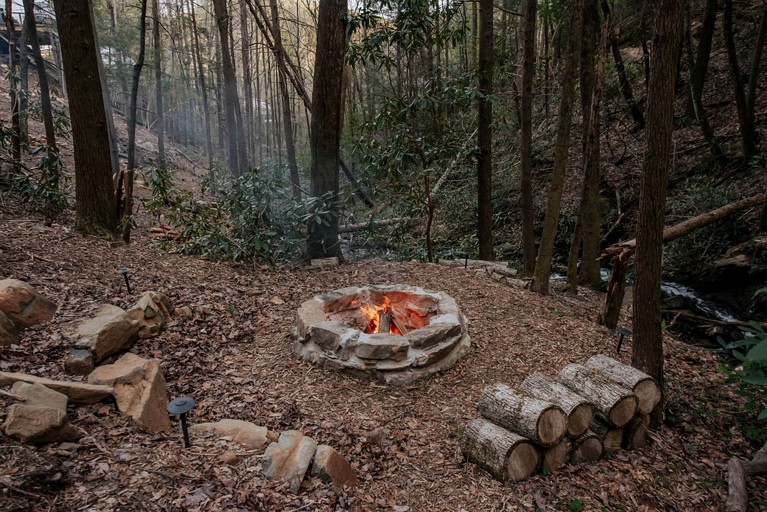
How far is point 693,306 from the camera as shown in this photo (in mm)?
7895

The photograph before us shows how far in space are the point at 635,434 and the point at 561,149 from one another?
14.4ft

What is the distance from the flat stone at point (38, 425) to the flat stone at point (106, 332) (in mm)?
1084

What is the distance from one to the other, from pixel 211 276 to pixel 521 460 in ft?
17.1

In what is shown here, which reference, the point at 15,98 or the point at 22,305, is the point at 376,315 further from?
the point at 15,98

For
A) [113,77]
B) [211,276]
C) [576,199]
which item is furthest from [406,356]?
[113,77]

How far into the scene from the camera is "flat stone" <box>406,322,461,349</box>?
4637mm

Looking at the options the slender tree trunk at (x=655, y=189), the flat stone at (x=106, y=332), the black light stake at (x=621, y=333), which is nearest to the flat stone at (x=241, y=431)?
the flat stone at (x=106, y=332)

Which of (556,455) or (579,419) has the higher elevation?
(579,419)

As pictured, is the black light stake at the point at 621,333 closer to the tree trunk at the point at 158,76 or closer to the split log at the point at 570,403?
the split log at the point at 570,403

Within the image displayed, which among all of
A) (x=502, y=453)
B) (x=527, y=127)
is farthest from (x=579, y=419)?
(x=527, y=127)

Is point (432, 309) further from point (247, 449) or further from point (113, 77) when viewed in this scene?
point (113, 77)

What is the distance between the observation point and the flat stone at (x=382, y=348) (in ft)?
14.6

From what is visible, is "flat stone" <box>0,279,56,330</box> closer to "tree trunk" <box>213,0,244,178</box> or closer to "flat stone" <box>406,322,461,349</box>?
"flat stone" <box>406,322,461,349</box>

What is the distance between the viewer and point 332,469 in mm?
3098
